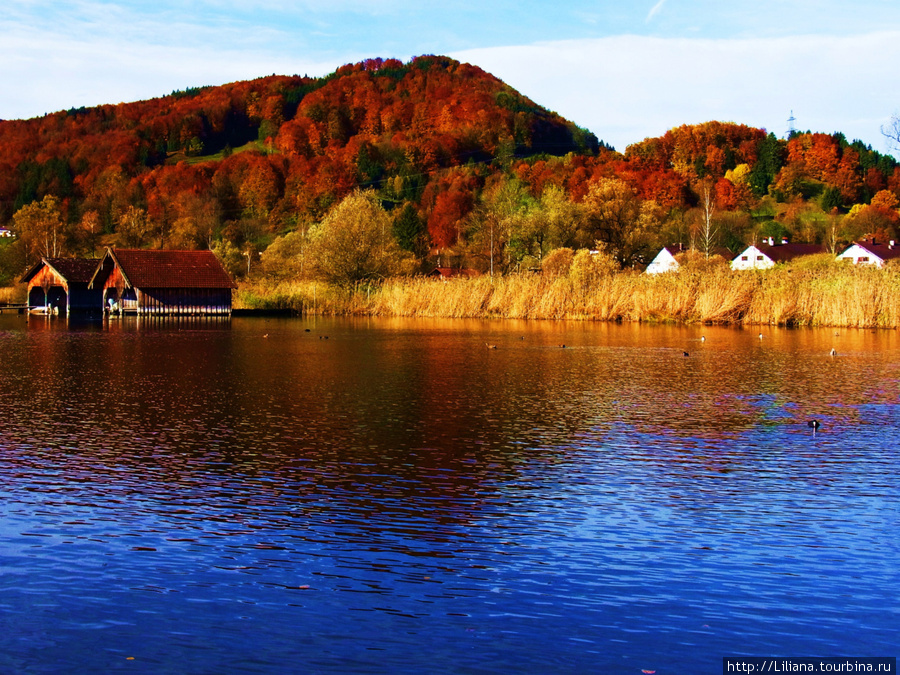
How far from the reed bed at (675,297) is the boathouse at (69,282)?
24.0 m

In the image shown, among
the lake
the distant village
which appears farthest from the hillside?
the lake

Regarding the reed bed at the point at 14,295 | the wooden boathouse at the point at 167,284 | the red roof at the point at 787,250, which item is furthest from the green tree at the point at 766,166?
the reed bed at the point at 14,295

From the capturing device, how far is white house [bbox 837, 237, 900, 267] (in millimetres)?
109062

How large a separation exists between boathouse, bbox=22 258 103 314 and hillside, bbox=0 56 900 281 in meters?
20.8

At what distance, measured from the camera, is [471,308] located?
6519 cm

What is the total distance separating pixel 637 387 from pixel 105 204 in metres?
146

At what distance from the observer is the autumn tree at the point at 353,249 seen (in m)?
79.9

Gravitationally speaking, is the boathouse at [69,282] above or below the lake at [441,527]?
above

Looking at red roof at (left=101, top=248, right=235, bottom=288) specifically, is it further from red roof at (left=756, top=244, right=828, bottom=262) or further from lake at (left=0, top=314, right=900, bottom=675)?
red roof at (left=756, top=244, right=828, bottom=262)

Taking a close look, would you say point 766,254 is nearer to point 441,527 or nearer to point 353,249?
point 353,249

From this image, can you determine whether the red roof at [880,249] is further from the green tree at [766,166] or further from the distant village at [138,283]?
the distant village at [138,283]

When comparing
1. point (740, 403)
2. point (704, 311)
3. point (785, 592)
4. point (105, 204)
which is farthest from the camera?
point (105, 204)

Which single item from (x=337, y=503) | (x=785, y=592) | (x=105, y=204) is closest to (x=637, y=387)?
(x=337, y=503)

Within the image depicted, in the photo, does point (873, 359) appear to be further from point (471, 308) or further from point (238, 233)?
point (238, 233)
